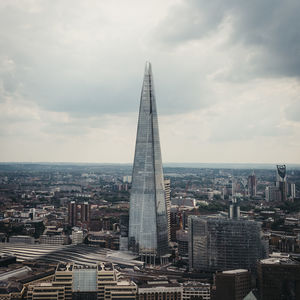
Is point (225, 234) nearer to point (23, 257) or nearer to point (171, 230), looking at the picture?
point (171, 230)

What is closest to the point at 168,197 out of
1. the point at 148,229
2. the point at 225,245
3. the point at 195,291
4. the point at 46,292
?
the point at 148,229

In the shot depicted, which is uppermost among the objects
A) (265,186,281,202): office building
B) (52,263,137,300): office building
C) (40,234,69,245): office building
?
(265,186,281,202): office building

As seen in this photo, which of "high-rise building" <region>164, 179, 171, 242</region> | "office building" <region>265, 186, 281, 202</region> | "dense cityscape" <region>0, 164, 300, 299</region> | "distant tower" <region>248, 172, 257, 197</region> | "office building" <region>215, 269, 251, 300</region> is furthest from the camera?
"high-rise building" <region>164, 179, 171, 242</region>

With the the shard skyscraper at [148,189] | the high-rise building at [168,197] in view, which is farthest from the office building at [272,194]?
the the shard skyscraper at [148,189]

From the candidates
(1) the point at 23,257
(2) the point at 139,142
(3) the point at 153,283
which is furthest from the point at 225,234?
(1) the point at 23,257

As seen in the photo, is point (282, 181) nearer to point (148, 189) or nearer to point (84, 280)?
point (148, 189)

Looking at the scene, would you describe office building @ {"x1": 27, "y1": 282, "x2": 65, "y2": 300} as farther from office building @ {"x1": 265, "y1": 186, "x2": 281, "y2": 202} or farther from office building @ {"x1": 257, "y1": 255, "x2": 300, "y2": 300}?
office building @ {"x1": 265, "y1": 186, "x2": 281, "y2": 202}

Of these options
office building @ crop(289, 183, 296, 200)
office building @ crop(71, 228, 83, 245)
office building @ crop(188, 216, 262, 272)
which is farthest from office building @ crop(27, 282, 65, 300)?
office building @ crop(289, 183, 296, 200)
